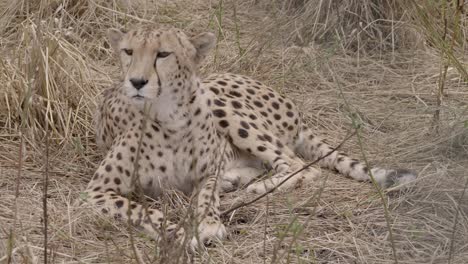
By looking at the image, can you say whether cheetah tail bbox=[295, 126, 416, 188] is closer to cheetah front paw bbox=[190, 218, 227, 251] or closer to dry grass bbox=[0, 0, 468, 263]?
dry grass bbox=[0, 0, 468, 263]

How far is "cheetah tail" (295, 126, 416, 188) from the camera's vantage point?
14.0 ft

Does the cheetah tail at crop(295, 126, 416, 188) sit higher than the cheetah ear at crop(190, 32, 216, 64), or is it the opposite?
the cheetah ear at crop(190, 32, 216, 64)

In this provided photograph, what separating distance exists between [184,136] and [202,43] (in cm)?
37

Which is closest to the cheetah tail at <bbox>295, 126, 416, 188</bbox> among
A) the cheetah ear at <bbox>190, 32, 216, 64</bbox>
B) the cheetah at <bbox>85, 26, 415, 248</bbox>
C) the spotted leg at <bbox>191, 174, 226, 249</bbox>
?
the cheetah at <bbox>85, 26, 415, 248</bbox>

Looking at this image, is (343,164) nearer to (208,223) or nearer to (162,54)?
(208,223)

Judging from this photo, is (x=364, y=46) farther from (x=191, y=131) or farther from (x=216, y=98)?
(x=191, y=131)

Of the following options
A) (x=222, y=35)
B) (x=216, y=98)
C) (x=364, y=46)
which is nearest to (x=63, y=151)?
(x=216, y=98)

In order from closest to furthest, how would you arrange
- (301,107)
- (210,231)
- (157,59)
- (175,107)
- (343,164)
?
1. (210,231)
2. (157,59)
3. (175,107)
4. (343,164)
5. (301,107)

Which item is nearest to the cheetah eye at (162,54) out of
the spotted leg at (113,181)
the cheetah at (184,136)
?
the cheetah at (184,136)

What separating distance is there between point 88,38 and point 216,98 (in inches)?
57.9

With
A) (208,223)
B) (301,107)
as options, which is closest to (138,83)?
(208,223)

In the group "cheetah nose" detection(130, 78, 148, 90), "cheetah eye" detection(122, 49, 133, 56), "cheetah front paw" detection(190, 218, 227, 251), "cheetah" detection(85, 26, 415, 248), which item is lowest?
"cheetah front paw" detection(190, 218, 227, 251)

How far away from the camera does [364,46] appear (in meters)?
6.02

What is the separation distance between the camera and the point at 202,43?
4176mm
